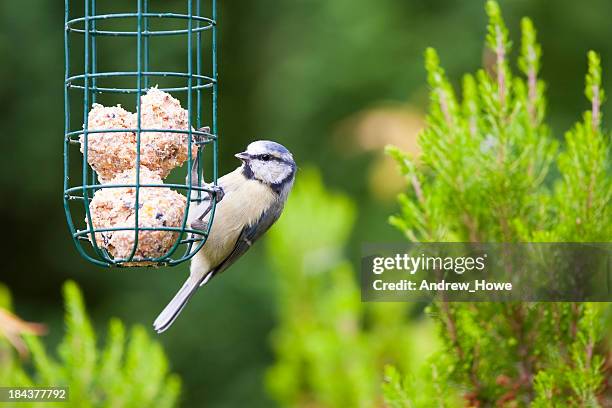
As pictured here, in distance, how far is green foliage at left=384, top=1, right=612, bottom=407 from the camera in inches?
131

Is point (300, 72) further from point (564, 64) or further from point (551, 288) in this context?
point (551, 288)

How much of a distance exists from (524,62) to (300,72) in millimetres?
5890

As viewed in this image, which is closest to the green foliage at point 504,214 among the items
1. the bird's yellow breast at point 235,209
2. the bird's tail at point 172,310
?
the bird's yellow breast at point 235,209

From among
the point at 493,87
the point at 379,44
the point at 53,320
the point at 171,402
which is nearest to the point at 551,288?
the point at 493,87

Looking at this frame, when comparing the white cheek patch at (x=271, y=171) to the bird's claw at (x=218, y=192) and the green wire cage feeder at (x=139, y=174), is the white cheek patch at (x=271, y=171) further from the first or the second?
the green wire cage feeder at (x=139, y=174)

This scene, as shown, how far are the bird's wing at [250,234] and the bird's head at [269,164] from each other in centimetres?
10

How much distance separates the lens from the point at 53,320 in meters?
9.65

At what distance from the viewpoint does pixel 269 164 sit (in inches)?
160

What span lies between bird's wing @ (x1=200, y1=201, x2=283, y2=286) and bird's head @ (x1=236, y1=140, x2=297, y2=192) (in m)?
0.10

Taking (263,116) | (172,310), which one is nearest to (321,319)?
(172,310)

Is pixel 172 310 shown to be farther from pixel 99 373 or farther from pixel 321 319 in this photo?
pixel 321 319

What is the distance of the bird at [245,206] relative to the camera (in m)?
4.04

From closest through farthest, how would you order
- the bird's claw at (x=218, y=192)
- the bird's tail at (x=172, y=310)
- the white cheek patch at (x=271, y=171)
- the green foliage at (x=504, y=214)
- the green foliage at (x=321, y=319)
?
the green foliage at (x=504, y=214)
the bird's claw at (x=218, y=192)
the bird's tail at (x=172, y=310)
the white cheek patch at (x=271, y=171)
the green foliage at (x=321, y=319)

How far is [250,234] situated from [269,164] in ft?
1.00
